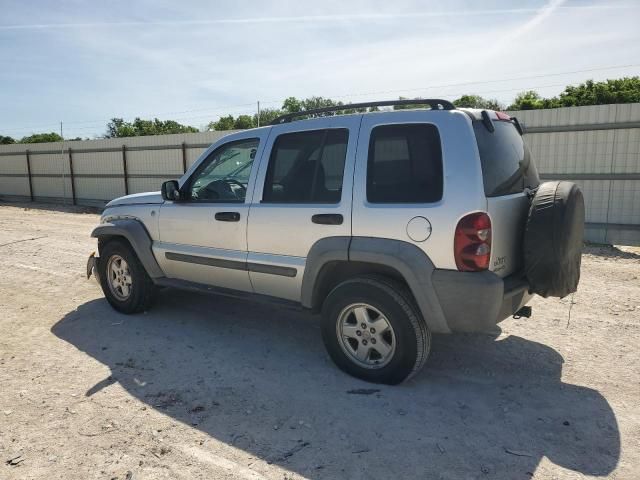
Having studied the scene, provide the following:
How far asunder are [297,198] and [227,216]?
0.78m

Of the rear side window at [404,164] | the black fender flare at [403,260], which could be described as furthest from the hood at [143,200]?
the rear side window at [404,164]

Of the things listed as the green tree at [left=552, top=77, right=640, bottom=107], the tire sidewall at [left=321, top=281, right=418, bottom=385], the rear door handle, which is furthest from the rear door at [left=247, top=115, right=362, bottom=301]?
the green tree at [left=552, top=77, right=640, bottom=107]

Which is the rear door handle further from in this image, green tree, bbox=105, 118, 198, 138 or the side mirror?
green tree, bbox=105, 118, 198, 138

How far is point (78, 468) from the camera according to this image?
276 centimetres

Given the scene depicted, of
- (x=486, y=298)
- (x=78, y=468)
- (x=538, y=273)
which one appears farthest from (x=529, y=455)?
(x=78, y=468)

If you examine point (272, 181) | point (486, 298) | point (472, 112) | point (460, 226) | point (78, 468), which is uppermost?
point (472, 112)

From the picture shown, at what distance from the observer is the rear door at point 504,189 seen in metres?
3.30

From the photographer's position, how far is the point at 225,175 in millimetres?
4684

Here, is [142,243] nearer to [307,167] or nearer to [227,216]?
[227,216]

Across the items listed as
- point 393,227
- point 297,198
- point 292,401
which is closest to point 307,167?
point 297,198

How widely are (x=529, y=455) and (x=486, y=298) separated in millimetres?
946

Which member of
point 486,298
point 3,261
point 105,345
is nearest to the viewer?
point 486,298

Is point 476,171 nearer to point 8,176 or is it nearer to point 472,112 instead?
point 472,112

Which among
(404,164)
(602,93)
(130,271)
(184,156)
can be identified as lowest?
(130,271)
